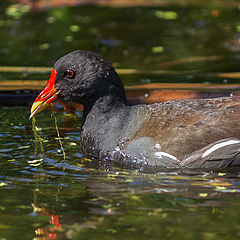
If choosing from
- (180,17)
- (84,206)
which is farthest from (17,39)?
(84,206)

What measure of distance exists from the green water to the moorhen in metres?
0.20

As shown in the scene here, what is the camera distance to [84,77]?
304 inches

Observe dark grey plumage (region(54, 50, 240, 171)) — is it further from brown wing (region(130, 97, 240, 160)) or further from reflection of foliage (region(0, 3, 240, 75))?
reflection of foliage (region(0, 3, 240, 75))

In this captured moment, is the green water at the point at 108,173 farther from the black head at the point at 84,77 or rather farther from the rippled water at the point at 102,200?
the black head at the point at 84,77

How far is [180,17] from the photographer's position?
622 inches

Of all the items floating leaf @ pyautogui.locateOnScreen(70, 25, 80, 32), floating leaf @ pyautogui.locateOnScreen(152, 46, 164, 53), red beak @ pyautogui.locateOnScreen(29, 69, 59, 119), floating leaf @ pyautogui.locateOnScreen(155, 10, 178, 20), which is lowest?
floating leaf @ pyautogui.locateOnScreen(155, 10, 178, 20)

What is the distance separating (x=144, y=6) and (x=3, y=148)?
31.6ft

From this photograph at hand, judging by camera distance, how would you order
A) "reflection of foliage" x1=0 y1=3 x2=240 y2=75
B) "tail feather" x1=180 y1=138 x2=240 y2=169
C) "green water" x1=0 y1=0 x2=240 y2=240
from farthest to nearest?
1. "reflection of foliage" x1=0 y1=3 x2=240 y2=75
2. "tail feather" x1=180 y1=138 x2=240 y2=169
3. "green water" x1=0 y1=0 x2=240 y2=240

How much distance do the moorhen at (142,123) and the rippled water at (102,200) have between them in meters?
0.20

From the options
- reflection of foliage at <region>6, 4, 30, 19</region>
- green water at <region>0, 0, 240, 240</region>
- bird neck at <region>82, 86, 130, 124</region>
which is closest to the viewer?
green water at <region>0, 0, 240, 240</region>

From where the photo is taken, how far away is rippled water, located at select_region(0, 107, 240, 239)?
539 centimetres

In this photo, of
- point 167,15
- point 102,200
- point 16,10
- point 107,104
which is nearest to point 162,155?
point 107,104

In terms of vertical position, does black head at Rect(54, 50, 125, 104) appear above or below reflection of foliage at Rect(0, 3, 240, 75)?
above

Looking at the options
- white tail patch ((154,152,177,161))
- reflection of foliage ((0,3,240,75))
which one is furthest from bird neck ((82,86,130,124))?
reflection of foliage ((0,3,240,75))
